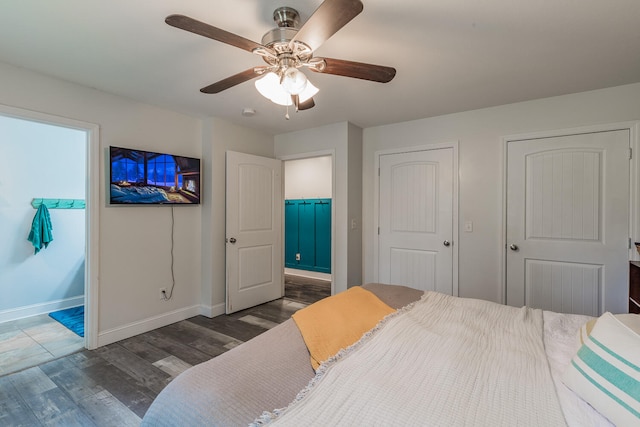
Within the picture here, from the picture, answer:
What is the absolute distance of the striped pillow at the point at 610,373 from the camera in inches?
31.7

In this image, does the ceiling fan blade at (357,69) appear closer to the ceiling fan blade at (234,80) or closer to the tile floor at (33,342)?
the ceiling fan blade at (234,80)

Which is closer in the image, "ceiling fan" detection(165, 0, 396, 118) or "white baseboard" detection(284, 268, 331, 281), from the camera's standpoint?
"ceiling fan" detection(165, 0, 396, 118)

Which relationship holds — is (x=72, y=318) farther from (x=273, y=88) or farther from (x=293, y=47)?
(x=293, y=47)

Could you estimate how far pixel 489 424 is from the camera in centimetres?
81

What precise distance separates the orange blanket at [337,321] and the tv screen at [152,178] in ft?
7.14

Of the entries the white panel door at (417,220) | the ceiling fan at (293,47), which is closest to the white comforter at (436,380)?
the ceiling fan at (293,47)

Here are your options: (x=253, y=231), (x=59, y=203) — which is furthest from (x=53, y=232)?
(x=253, y=231)

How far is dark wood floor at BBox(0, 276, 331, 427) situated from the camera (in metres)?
1.79

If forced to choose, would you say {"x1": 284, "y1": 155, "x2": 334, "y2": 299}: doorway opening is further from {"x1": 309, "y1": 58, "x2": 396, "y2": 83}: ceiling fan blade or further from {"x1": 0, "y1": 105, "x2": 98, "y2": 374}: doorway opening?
{"x1": 309, "y1": 58, "x2": 396, "y2": 83}: ceiling fan blade

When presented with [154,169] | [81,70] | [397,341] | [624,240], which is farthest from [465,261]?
[81,70]

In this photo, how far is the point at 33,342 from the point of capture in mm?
2723

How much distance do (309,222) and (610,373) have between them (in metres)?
4.53

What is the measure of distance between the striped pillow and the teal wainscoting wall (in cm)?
407

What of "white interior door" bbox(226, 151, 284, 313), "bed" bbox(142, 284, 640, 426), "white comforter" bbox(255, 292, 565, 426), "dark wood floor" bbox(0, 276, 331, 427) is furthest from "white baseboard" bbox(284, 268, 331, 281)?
"bed" bbox(142, 284, 640, 426)
